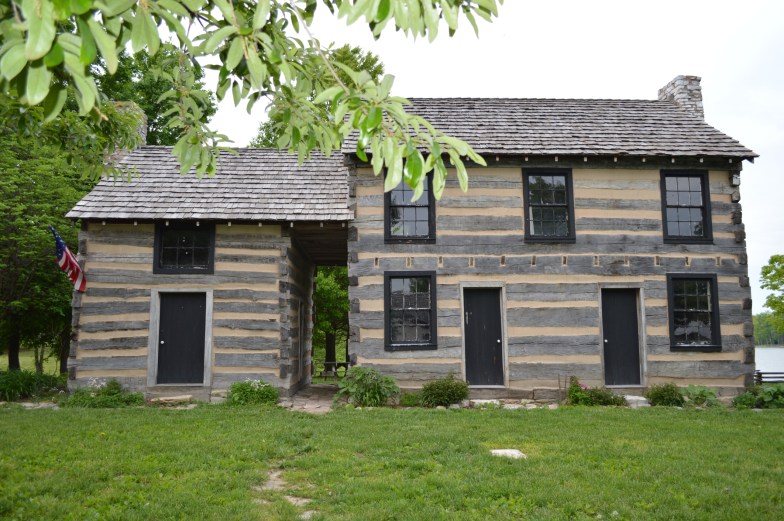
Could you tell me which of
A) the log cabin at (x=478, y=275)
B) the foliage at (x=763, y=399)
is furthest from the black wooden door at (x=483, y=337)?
the foliage at (x=763, y=399)

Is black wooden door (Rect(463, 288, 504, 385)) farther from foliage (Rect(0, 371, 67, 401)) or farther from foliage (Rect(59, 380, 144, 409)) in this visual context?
foliage (Rect(0, 371, 67, 401))

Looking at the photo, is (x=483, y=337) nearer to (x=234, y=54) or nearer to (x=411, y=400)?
(x=411, y=400)

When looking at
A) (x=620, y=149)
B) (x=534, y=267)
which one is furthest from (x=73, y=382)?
(x=620, y=149)

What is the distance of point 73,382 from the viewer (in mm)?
11312

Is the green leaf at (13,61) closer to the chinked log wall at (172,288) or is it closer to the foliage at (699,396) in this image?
the chinked log wall at (172,288)

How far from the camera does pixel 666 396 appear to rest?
10.8 meters

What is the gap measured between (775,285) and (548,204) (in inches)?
728

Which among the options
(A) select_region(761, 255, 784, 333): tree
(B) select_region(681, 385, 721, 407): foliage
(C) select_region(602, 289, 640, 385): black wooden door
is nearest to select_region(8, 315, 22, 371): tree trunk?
(C) select_region(602, 289, 640, 385): black wooden door

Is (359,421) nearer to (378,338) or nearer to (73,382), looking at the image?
(378,338)

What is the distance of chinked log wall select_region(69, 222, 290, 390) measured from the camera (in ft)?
37.6

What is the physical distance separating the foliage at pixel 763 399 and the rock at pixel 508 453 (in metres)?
6.94

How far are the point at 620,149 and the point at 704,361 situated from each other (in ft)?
16.6

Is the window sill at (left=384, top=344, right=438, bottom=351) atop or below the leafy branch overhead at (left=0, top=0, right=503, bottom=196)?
below

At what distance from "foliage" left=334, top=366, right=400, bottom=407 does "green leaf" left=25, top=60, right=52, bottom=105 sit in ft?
31.0
